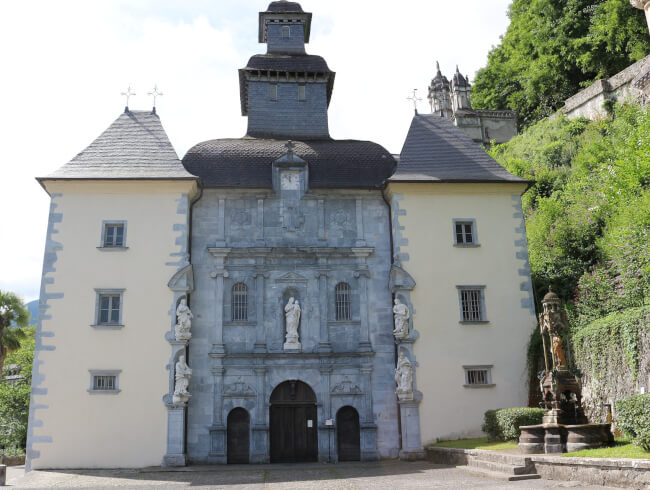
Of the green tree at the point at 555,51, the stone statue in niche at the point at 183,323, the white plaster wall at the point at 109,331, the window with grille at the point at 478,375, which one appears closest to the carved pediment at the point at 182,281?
the white plaster wall at the point at 109,331

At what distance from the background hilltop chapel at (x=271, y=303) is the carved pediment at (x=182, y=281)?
71 mm

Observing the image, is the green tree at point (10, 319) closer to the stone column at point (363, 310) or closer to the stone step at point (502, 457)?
the stone column at point (363, 310)

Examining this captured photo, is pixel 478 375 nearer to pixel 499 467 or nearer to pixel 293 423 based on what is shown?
pixel 293 423

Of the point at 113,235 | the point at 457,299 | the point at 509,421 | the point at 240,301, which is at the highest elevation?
the point at 113,235

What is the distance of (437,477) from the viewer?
15688 mm

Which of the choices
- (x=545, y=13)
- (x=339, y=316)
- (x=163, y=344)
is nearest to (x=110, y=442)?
(x=163, y=344)

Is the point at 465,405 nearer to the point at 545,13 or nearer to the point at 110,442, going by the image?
the point at 110,442

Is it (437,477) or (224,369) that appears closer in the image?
(437,477)

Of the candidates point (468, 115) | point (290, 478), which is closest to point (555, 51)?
point (468, 115)

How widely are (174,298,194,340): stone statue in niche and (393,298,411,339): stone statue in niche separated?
710 cm

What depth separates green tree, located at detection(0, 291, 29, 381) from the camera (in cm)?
3017

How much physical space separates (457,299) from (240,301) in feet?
25.7

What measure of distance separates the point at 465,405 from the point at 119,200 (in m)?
14.3

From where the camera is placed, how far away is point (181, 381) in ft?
68.8
